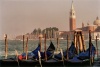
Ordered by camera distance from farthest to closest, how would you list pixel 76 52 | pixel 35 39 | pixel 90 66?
pixel 35 39, pixel 76 52, pixel 90 66

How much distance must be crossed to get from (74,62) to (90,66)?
0.29 meters

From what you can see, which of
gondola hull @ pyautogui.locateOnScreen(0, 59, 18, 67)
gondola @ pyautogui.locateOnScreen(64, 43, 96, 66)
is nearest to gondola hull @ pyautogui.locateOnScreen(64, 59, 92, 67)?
gondola @ pyautogui.locateOnScreen(64, 43, 96, 66)

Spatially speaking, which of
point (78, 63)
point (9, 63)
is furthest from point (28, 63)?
point (78, 63)

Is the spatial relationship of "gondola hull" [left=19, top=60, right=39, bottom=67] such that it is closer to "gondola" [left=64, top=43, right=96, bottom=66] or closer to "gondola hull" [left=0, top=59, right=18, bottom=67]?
"gondola hull" [left=0, top=59, right=18, bottom=67]

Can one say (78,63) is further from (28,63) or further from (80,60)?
(28,63)

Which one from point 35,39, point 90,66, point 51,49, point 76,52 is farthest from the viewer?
point 35,39

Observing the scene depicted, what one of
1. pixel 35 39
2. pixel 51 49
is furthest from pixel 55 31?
pixel 51 49

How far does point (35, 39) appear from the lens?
95.1ft

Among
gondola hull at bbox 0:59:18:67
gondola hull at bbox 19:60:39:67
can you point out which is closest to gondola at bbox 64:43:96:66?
gondola hull at bbox 19:60:39:67

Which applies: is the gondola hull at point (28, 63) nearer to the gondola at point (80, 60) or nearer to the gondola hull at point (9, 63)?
the gondola hull at point (9, 63)

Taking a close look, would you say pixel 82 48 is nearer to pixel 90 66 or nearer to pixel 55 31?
pixel 90 66

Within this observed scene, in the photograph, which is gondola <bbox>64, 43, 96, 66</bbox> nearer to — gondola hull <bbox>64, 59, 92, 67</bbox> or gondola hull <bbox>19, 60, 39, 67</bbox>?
gondola hull <bbox>64, 59, 92, 67</bbox>

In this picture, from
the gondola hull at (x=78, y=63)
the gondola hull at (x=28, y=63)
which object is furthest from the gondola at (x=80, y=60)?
the gondola hull at (x=28, y=63)

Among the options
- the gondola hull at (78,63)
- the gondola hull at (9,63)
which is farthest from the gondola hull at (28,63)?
the gondola hull at (78,63)
